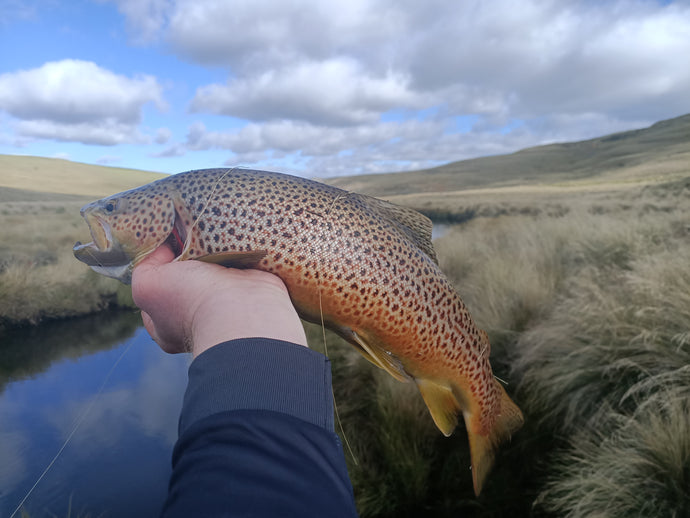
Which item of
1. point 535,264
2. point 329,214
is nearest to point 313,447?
point 329,214

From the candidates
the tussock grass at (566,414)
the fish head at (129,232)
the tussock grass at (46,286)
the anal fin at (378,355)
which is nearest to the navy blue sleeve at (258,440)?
the anal fin at (378,355)

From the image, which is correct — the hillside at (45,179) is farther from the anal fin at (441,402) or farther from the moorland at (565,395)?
the anal fin at (441,402)

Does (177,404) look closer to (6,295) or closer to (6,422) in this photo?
(6,422)

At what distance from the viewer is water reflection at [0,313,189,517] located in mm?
5445

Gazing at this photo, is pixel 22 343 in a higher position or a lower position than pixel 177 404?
higher

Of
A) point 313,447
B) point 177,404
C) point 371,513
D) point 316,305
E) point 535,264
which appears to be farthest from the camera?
point 177,404

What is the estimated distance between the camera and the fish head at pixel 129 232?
173 centimetres

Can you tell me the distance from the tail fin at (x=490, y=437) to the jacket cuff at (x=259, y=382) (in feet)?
4.05

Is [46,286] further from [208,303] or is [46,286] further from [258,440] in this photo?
[258,440]

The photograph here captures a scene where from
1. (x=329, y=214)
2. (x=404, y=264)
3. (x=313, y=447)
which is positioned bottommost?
(x=313, y=447)

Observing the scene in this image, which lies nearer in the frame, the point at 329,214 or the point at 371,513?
the point at 329,214

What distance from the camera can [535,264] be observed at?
21.1ft

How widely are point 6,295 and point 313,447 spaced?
10052 millimetres

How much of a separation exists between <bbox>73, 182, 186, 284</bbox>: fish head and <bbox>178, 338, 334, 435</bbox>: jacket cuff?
0.87 meters
